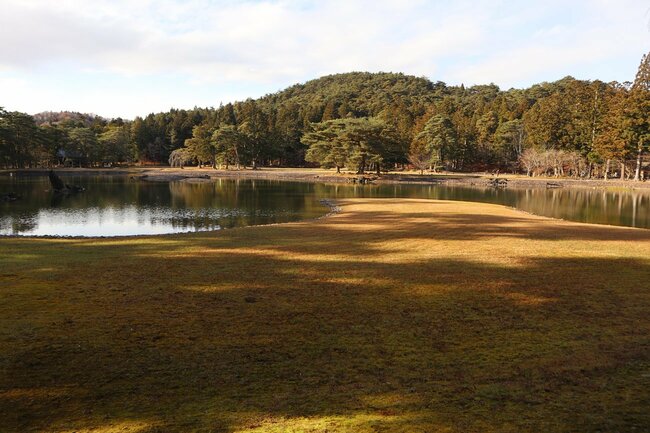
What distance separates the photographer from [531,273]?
1201 cm

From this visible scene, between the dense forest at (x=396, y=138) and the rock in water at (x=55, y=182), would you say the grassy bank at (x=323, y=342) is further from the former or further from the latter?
the dense forest at (x=396, y=138)

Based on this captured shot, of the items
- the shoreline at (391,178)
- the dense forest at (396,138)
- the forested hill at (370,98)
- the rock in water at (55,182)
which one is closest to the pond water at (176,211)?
the rock in water at (55,182)

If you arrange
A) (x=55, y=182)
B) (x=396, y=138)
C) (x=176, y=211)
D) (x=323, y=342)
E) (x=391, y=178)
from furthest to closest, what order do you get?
1. (x=396, y=138)
2. (x=391, y=178)
3. (x=55, y=182)
4. (x=176, y=211)
5. (x=323, y=342)

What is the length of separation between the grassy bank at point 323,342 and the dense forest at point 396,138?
2458 inches

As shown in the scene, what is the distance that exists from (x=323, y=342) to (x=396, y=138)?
243 feet

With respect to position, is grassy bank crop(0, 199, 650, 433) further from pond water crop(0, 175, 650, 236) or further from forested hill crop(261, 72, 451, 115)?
forested hill crop(261, 72, 451, 115)

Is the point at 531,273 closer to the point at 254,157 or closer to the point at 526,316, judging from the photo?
the point at 526,316

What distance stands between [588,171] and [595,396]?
8706cm

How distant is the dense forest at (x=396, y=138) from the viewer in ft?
240

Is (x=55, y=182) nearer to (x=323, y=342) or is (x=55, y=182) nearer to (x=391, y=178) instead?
(x=391, y=178)

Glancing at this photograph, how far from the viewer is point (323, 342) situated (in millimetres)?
7340

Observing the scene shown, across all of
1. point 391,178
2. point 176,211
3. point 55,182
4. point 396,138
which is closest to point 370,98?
point 396,138

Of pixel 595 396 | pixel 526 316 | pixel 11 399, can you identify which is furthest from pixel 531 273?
pixel 11 399

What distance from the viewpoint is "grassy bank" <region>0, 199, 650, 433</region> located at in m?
5.16
